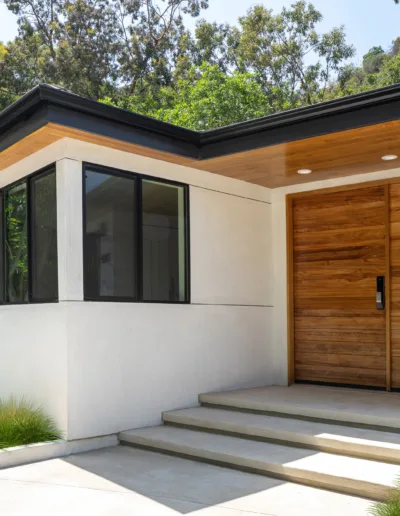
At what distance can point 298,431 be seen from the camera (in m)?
4.96

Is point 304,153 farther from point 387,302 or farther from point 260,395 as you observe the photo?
point 260,395

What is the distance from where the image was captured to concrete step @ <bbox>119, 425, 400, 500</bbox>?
3.98 meters

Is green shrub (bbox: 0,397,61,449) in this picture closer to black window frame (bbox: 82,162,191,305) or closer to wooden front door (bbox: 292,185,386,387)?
black window frame (bbox: 82,162,191,305)

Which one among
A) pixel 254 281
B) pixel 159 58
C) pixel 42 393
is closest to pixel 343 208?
pixel 254 281

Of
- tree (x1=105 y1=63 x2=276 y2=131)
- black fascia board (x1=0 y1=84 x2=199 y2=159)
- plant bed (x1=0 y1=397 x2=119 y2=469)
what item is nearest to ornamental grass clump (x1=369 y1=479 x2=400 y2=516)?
plant bed (x1=0 y1=397 x2=119 y2=469)

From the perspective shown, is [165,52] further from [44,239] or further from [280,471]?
[280,471]

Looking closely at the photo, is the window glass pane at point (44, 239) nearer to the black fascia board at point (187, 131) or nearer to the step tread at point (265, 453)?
the black fascia board at point (187, 131)

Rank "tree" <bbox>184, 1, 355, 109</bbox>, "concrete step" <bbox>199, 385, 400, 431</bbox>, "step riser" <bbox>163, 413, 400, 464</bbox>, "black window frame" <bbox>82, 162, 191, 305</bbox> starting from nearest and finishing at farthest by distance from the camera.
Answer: "step riser" <bbox>163, 413, 400, 464</bbox> < "concrete step" <bbox>199, 385, 400, 431</bbox> < "black window frame" <bbox>82, 162, 191, 305</bbox> < "tree" <bbox>184, 1, 355, 109</bbox>

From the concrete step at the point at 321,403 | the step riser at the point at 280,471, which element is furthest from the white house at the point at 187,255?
the step riser at the point at 280,471

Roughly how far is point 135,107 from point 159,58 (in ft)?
10.3

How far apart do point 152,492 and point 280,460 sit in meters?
1.01

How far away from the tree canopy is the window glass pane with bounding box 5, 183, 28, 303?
1487cm

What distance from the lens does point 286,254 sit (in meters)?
7.43

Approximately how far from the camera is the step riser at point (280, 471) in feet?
12.8
